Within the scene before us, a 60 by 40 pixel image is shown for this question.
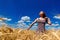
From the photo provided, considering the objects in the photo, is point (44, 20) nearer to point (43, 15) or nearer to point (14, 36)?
point (43, 15)

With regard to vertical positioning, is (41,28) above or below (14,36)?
above

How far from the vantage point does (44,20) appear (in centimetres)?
327

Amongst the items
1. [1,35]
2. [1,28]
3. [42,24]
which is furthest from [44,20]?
[1,35]

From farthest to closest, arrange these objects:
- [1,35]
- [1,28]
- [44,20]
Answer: [44,20], [1,28], [1,35]

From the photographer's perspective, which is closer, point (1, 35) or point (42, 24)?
point (1, 35)

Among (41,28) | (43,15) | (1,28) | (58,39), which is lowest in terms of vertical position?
(58,39)

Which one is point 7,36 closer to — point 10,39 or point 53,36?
point 10,39

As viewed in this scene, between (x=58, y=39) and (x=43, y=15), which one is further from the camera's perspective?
(x=43, y=15)

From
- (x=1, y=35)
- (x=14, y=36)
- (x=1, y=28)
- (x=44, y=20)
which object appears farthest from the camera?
(x=44, y=20)

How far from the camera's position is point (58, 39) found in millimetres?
1356

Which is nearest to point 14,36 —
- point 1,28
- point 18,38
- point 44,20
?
point 18,38

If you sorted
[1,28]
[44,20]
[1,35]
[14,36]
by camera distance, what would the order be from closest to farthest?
[1,35], [14,36], [1,28], [44,20]

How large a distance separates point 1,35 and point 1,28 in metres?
0.24

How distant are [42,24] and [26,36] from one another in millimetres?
1906
